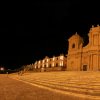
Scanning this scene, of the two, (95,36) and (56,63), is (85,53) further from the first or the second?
(56,63)

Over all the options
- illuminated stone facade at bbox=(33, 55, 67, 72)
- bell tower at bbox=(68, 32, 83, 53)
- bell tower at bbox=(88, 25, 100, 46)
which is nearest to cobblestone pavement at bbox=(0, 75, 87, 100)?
bell tower at bbox=(88, 25, 100, 46)

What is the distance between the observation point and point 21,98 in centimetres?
1312

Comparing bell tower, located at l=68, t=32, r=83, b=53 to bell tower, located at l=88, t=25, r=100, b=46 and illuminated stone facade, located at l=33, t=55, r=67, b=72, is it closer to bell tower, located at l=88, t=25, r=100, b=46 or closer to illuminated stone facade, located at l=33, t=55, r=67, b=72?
bell tower, located at l=88, t=25, r=100, b=46

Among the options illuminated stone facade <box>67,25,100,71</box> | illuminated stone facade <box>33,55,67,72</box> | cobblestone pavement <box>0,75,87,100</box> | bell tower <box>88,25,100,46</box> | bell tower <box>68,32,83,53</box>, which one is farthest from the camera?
illuminated stone facade <box>33,55,67,72</box>

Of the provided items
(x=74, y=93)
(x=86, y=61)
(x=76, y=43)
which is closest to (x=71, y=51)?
(x=76, y=43)

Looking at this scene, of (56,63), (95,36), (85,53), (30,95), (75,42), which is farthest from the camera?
(56,63)

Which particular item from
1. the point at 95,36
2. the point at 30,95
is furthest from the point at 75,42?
the point at 30,95

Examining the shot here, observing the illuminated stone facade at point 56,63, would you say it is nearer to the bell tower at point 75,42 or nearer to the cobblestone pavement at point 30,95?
the bell tower at point 75,42

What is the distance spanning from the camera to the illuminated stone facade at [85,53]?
3269cm

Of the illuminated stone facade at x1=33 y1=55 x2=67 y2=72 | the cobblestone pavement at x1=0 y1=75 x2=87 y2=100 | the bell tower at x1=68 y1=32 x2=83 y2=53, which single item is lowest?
the cobblestone pavement at x1=0 y1=75 x2=87 y2=100

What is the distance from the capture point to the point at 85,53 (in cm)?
3491

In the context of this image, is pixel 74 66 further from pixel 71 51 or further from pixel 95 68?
pixel 95 68

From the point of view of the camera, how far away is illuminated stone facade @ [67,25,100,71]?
32688 mm

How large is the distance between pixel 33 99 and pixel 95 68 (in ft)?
69.5
